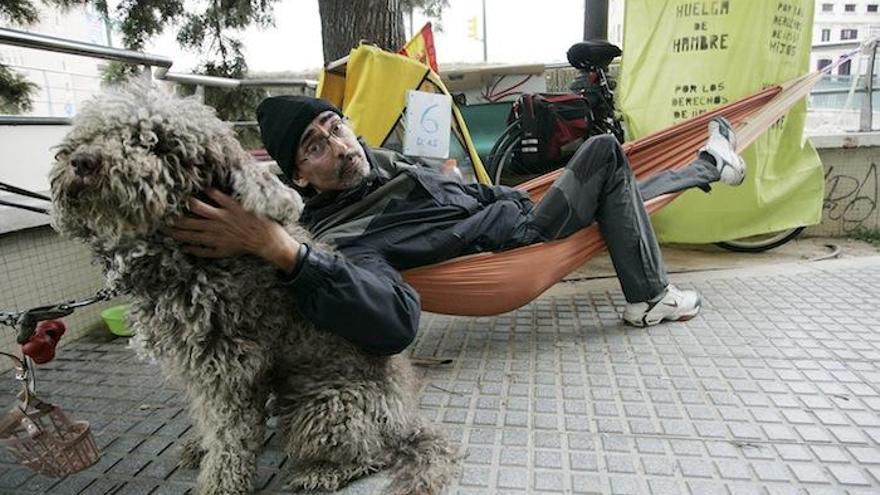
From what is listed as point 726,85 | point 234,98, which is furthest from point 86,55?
point 726,85

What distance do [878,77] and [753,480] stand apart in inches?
185

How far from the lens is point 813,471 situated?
1695 millimetres

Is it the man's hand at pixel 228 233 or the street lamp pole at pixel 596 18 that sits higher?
the street lamp pole at pixel 596 18

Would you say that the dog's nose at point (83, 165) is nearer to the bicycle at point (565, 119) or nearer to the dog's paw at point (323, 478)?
the dog's paw at point (323, 478)

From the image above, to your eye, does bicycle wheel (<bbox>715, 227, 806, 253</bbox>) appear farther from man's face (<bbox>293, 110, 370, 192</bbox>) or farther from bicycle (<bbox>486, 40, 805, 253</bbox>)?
man's face (<bbox>293, 110, 370, 192</bbox>)

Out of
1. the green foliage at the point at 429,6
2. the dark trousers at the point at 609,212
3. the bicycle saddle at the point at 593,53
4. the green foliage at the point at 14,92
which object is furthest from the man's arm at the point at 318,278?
the green foliage at the point at 429,6

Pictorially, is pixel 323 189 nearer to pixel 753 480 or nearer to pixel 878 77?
pixel 753 480

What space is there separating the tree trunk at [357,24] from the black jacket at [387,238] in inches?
68.4

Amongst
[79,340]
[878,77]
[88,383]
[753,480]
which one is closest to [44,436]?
[88,383]

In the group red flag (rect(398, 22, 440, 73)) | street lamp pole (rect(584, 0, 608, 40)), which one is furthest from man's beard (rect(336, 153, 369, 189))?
street lamp pole (rect(584, 0, 608, 40))

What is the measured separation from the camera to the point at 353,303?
5.09 ft

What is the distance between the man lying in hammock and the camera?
4.97 feet

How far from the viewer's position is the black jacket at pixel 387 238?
1.55 metres

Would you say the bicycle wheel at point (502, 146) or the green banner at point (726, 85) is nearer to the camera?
the green banner at point (726, 85)
